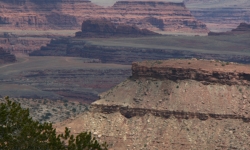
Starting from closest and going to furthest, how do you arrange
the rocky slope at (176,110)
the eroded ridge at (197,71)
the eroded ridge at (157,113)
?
the rocky slope at (176,110) → the eroded ridge at (157,113) → the eroded ridge at (197,71)

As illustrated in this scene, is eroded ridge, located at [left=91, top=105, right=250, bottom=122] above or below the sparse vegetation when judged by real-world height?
above

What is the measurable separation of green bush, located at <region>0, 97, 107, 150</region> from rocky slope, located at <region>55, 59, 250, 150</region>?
58.3 feet

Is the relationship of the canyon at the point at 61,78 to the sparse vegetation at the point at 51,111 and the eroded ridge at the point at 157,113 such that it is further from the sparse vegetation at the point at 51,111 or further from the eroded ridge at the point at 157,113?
the eroded ridge at the point at 157,113

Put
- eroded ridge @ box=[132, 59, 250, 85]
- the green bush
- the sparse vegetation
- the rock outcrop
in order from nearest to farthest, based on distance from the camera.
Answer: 1. the green bush
2. eroded ridge @ box=[132, 59, 250, 85]
3. the sparse vegetation
4. the rock outcrop

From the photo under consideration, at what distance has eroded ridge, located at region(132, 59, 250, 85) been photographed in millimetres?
68125

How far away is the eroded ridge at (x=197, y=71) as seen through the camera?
6812 cm

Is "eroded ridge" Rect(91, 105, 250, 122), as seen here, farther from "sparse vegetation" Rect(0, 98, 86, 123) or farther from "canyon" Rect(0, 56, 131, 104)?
"canyon" Rect(0, 56, 131, 104)

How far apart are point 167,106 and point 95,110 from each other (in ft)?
17.2

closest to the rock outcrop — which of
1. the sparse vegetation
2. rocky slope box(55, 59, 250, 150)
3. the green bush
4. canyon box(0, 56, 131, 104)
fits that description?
canyon box(0, 56, 131, 104)

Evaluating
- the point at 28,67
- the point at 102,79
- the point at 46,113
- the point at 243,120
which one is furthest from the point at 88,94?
the point at 243,120

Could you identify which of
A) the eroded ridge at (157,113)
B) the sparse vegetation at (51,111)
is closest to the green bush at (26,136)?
the eroded ridge at (157,113)

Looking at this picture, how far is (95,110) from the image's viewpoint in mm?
69562

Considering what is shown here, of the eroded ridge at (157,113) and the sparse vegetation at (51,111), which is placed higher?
the eroded ridge at (157,113)

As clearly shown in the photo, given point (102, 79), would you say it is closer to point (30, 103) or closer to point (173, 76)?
point (30, 103)
